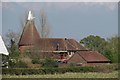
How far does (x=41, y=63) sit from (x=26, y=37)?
1424cm

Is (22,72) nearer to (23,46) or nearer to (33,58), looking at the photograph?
(33,58)

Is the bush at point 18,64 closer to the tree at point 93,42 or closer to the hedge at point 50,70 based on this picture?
the hedge at point 50,70

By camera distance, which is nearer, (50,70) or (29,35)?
(50,70)

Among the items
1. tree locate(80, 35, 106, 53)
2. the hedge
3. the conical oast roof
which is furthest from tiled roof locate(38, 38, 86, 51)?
Result: the hedge

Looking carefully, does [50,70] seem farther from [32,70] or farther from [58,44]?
[58,44]

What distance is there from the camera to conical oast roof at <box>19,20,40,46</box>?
147ft

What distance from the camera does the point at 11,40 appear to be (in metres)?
33.3

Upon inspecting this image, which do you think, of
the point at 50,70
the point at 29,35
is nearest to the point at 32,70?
the point at 50,70

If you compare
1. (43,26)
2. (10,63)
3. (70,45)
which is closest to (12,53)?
(10,63)

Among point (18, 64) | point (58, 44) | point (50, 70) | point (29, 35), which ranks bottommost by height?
point (50, 70)

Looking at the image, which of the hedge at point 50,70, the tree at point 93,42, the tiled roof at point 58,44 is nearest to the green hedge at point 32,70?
the hedge at point 50,70

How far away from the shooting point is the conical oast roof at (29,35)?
1766 inches

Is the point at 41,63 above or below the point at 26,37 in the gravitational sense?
below

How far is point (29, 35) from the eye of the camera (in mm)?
46156
